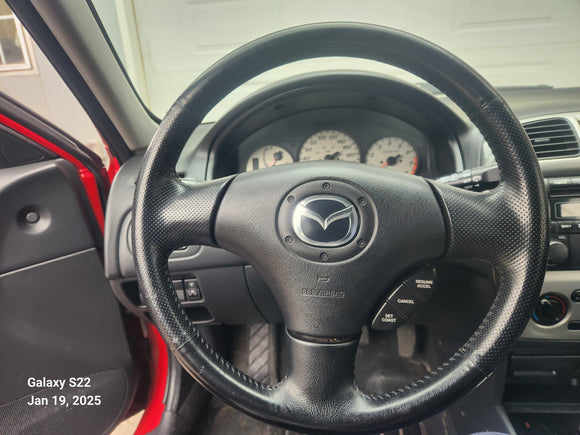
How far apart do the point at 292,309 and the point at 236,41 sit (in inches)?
73.2

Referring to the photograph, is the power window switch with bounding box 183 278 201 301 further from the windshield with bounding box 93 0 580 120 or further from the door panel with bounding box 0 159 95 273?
the windshield with bounding box 93 0 580 120

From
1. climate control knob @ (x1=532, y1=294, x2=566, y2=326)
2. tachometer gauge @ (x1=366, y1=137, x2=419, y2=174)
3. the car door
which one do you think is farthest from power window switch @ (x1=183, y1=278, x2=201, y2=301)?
climate control knob @ (x1=532, y1=294, x2=566, y2=326)

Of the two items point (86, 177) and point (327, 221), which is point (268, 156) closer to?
point (86, 177)

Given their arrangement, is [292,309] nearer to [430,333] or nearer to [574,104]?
[430,333]

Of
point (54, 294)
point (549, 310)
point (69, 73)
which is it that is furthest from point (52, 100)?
point (549, 310)

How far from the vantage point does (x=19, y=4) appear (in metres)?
0.85

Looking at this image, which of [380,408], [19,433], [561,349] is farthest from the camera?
[19,433]

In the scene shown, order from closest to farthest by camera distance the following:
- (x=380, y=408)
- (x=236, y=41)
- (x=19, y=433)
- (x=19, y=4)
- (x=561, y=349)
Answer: (x=380, y=408), (x=19, y=4), (x=561, y=349), (x=19, y=433), (x=236, y=41)

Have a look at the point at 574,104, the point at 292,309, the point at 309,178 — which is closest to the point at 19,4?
the point at 309,178

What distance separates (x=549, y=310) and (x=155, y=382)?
3.97ft

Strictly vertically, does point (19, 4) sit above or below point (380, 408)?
above

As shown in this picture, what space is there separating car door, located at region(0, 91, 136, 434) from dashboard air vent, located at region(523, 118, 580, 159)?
1192 mm

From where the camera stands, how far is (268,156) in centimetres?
127

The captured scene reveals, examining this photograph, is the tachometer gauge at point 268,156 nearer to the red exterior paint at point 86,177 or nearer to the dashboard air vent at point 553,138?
the red exterior paint at point 86,177
